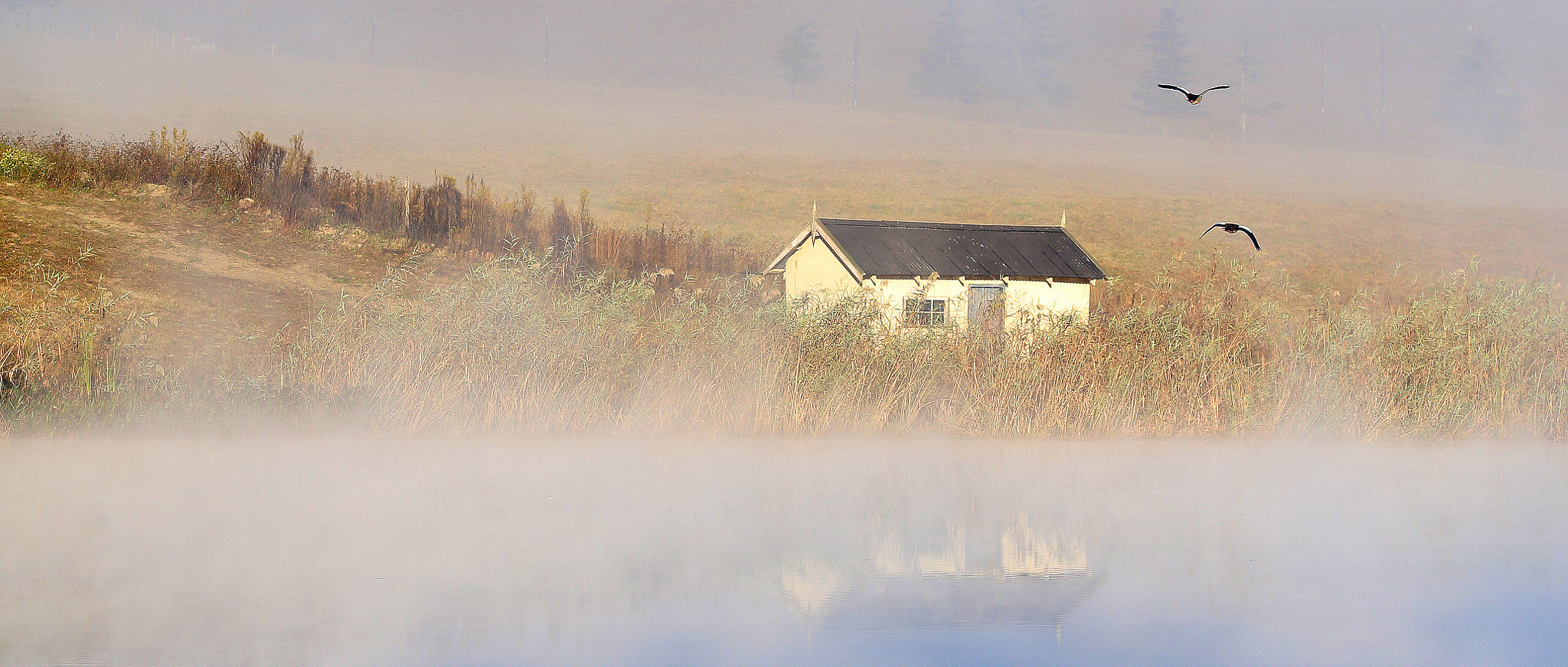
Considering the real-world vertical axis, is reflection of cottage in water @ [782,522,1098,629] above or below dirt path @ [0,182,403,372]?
below

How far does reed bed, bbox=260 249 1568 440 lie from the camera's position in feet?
39.6

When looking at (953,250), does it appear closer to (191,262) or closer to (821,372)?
(821,372)

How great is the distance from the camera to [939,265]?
1816cm

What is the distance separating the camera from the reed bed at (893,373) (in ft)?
39.6

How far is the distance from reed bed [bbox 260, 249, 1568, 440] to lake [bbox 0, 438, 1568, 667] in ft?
1.89

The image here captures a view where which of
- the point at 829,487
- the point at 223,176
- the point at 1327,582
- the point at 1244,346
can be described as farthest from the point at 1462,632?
the point at 223,176

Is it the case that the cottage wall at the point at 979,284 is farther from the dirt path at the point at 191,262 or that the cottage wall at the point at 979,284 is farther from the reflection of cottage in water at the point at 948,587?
the reflection of cottage in water at the point at 948,587

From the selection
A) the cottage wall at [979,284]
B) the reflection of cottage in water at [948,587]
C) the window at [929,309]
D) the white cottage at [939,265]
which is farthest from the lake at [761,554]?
the white cottage at [939,265]

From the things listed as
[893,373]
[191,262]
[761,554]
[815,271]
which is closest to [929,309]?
[815,271]

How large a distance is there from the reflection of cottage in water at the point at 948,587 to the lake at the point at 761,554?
1.1 inches

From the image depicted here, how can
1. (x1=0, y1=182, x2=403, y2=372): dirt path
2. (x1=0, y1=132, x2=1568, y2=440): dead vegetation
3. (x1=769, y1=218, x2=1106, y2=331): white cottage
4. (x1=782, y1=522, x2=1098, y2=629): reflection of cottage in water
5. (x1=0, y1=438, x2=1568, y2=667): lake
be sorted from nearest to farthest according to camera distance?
(x1=0, y1=438, x2=1568, y2=667): lake
(x1=782, y1=522, x2=1098, y2=629): reflection of cottage in water
(x1=0, y1=132, x2=1568, y2=440): dead vegetation
(x1=0, y1=182, x2=403, y2=372): dirt path
(x1=769, y1=218, x2=1106, y2=331): white cottage

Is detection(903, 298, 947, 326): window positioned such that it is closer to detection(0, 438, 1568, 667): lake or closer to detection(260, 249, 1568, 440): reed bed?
detection(260, 249, 1568, 440): reed bed

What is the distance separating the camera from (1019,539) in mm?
8430

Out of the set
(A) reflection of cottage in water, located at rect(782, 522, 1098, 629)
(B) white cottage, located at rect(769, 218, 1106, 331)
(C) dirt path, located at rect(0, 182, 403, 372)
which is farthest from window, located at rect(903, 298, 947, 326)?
(A) reflection of cottage in water, located at rect(782, 522, 1098, 629)
